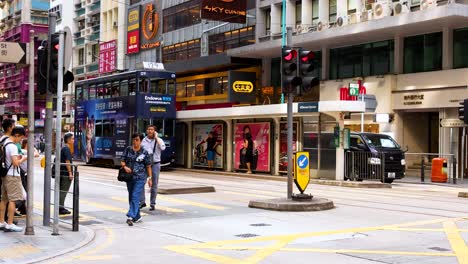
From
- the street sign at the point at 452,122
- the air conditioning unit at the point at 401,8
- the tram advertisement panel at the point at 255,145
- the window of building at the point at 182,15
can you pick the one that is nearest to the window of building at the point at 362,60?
the air conditioning unit at the point at 401,8

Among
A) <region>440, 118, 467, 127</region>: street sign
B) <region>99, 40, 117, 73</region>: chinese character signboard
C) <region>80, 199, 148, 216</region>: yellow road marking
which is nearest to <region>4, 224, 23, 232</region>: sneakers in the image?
<region>80, 199, 148, 216</region>: yellow road marking

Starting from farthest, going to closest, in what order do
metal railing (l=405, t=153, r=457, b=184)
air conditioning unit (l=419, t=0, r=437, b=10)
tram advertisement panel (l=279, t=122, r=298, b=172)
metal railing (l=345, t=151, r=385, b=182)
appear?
air conditioning unit (l=419, t=0, r=437, b=10)
tram advertisement panel (l=279, t=122, r=298, b=172)
metal railing (l=405, t=153, r=457, b=184)
metal railing (l=345, t=151, r=385, b=182)

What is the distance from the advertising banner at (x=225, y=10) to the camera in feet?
110

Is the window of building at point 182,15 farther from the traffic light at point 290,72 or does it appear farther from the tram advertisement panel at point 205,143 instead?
the traffic light at point 290,72

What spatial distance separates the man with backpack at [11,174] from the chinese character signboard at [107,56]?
46.1 m

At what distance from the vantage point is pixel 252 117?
2897cm

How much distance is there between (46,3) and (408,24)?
158 feet

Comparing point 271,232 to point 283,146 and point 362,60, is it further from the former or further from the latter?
point 362,60

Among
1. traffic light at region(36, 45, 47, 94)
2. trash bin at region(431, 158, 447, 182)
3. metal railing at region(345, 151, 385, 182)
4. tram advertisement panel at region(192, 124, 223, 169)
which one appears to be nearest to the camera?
traffic light at region(36, 45, 47, 94)

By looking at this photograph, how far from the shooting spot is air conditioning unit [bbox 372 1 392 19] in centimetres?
2946

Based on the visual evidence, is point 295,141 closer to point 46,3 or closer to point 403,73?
point 403,73

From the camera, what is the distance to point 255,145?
2925cm

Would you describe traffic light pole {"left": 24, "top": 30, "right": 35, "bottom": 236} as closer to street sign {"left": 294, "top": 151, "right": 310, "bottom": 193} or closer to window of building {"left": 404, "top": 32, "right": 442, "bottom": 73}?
street sign {"left": 294, "top": 151, "right": 310, "bottom": 193}

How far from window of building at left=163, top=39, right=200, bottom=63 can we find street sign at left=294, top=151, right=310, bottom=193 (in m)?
30.7
